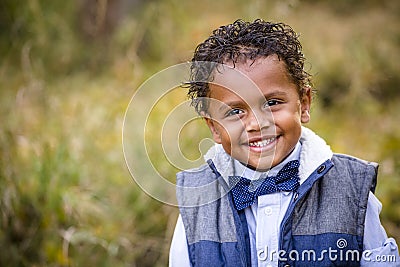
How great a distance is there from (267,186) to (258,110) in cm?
23

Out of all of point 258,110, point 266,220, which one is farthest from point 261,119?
point 266,220

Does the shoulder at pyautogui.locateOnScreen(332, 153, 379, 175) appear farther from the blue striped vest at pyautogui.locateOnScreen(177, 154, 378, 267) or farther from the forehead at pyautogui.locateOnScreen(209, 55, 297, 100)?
the forehead at pyautogui.locateOnScreen(209, 55, 297, 100)

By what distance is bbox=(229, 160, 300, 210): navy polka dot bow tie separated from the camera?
1.60m

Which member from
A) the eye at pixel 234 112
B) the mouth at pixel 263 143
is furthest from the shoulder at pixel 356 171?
the eye at pixel 234 112

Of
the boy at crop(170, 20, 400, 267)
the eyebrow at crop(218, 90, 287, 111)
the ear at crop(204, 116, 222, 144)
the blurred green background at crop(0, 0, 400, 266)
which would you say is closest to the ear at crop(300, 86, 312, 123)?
the boy at crop(170, 20, 400, 267)

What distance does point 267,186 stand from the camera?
1.60 m

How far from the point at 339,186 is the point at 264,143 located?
27 centimetres

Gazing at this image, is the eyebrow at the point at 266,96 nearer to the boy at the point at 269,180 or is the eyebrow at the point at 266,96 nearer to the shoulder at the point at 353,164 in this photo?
the boy at the point at 269,180

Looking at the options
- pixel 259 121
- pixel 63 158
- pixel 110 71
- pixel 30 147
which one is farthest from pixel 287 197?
pixel 110 71

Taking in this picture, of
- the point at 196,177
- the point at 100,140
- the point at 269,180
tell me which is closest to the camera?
the point at 269,180

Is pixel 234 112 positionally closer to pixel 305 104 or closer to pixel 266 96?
pixel 266 96

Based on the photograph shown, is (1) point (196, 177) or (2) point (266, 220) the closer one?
(2) point (266, 220)

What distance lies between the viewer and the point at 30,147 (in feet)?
9.20

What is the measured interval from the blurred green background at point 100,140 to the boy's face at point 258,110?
A: 691 millimetres
